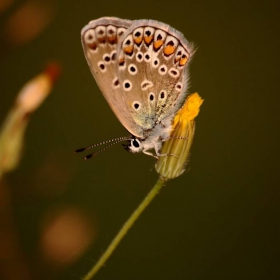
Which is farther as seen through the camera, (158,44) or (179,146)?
(158,44)

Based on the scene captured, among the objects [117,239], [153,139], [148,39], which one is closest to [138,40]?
[148,39]

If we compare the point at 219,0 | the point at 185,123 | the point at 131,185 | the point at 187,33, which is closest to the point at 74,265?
the point at 131,185

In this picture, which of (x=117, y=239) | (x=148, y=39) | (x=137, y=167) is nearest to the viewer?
(x=117, y=239)

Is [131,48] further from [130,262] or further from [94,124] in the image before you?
[130,262]

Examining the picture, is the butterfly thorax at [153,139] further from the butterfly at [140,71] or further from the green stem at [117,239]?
the green stem at [117,239]

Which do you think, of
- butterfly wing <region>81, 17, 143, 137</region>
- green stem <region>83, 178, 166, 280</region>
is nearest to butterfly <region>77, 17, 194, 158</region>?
butterfly wing <region>81, 17, 143, 137</region>

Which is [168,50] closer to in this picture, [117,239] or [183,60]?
[183,60]
